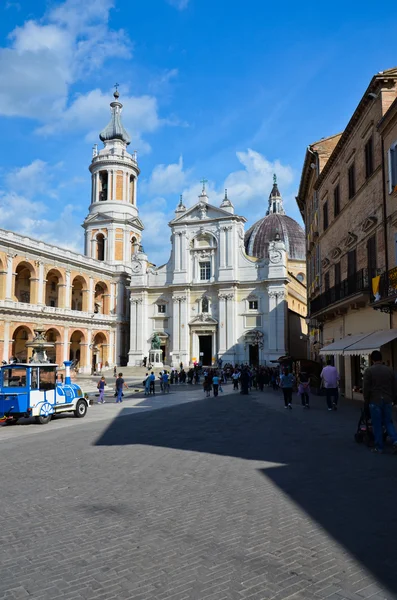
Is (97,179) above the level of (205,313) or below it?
above

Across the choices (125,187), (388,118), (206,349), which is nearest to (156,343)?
(206,349)

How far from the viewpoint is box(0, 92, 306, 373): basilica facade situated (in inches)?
2067

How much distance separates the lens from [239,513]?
610cm

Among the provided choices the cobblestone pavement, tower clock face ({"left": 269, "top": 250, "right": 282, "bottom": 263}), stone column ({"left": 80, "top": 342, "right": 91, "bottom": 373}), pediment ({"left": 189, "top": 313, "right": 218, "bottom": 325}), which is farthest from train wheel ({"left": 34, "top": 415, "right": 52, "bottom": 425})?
Result: tower clock face ({"left": 269, "top": 250, "right": 282, "bottom": 263})

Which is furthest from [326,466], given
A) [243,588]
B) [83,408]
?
[83,408]

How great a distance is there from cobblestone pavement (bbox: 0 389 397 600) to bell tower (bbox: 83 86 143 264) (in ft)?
173

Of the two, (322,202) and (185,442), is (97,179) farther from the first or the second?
(185,442)

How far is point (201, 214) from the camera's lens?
193ft

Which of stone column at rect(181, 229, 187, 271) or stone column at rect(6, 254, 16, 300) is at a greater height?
stone column at rect(181, 229, 187, 271)

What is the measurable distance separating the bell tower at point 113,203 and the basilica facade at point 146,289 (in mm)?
128

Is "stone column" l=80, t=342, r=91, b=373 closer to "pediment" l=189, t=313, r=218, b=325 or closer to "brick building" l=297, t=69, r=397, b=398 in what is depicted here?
"pediment" l=189, t=313, r=218, b=325

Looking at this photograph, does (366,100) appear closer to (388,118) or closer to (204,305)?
(388,118)

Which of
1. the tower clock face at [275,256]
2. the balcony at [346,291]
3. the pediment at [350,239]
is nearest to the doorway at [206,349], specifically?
the tower clock face at [275,256]

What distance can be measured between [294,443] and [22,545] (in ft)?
22.7
